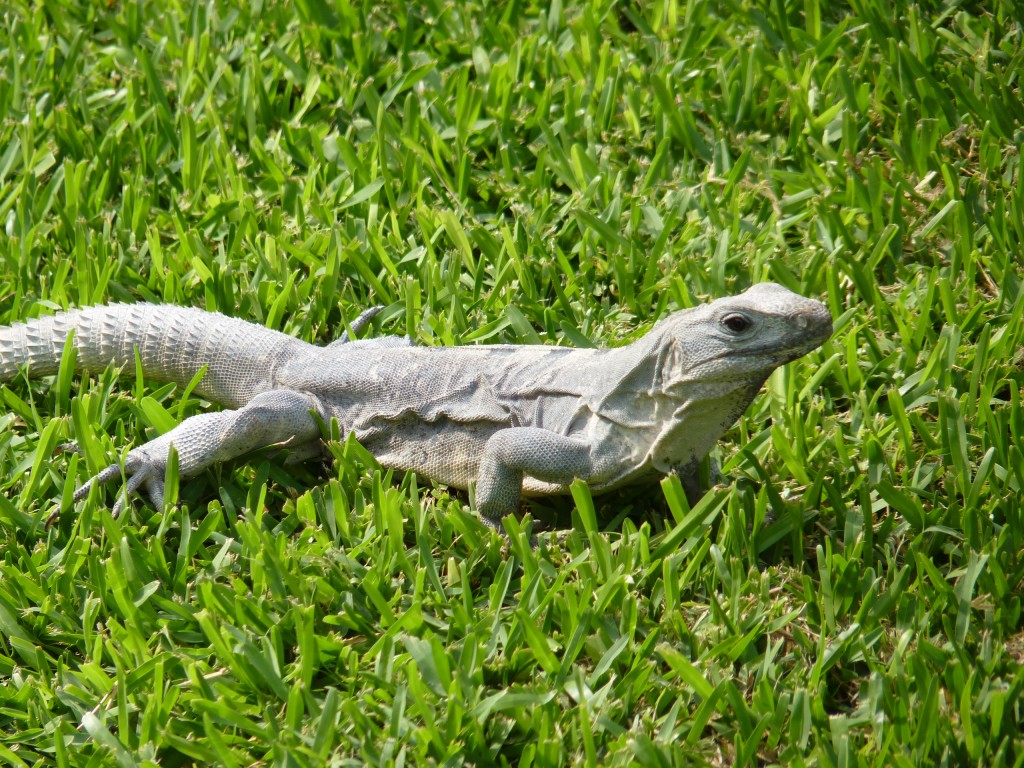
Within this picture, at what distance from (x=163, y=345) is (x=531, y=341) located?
143 centimetres

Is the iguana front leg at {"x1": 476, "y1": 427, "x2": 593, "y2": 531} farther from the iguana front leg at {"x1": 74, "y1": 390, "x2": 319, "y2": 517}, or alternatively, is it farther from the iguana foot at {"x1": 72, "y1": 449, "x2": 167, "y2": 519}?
the iguana foot at {"x1": 72, "y1": 449, "x2": 167, "y2": 519}

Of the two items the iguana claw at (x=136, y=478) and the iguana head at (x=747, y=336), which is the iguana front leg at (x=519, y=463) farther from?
the iguana claw at (x=136, y=478)

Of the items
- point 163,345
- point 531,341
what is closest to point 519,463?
point 531,341

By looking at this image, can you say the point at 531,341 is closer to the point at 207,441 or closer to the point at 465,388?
the point at 465,388

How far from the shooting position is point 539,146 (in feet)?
19.0

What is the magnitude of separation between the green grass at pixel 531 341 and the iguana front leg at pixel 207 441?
0.13m

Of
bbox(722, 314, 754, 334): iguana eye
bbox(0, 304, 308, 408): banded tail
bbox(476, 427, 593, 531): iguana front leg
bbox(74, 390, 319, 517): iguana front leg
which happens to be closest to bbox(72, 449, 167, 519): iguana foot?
bbox(74, 390, 319, 517): iguana front leg

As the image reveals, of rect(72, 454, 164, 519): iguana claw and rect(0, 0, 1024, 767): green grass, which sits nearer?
rect(0, 0, 1024, 767): green grass

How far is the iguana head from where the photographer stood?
12.1ft

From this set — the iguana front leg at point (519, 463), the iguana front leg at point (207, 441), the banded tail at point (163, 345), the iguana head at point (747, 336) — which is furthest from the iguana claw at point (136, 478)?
the iguana head at point (747, 336)

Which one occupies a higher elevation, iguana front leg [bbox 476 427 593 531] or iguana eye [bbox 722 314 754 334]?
iguana eye [bbox 722 314 754 334]

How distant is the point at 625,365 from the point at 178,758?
184cm

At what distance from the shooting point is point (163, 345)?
466cm

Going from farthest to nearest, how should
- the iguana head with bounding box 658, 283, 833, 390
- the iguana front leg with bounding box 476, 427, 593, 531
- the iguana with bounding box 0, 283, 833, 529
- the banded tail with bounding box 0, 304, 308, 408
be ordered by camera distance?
the banded tail with bounding box 0, 304, 308, 408 < the iguana front leg with bounding box 476, 427, 593, 531 < the iguana with bounding box 0, 283, 833, 529 < the iguana head with bounding box 658, 283, 833, 390
